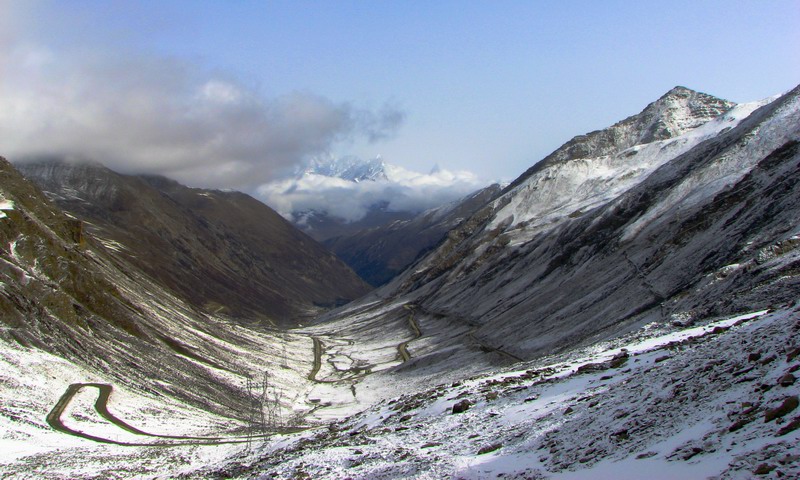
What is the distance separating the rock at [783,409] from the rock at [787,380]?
5.35ft

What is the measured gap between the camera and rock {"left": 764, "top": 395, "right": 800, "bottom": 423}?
57.3 ft

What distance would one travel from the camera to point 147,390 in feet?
269

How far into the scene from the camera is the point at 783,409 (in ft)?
57.4

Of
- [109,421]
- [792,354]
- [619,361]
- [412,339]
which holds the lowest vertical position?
[412,339]

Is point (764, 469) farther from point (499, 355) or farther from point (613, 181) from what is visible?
point (613, 181)

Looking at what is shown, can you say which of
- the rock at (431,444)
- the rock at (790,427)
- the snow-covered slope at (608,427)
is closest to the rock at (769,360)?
the snow-covered slope at (608,427)

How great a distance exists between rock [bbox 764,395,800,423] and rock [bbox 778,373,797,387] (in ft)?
5.35

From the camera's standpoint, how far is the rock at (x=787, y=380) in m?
19.1

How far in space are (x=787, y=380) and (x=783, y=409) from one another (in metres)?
2.19

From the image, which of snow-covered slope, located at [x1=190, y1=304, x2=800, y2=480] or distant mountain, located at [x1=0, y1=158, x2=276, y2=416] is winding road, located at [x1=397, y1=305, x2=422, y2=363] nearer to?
distant mountain, located at [x1=0, y1=158, x2=276, y2=416]

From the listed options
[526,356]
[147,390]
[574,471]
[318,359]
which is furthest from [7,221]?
[574,471]

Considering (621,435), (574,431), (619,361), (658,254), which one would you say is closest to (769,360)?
(621,435)

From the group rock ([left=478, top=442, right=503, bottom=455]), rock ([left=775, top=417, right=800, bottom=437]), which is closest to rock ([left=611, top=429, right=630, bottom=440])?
rock ([left=478, top=442, right=503, bottom=455])

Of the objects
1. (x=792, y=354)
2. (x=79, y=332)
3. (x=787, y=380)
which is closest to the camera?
(x=787, y=380)
